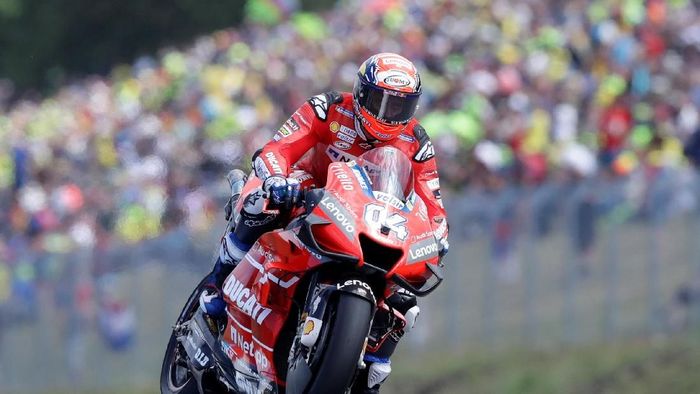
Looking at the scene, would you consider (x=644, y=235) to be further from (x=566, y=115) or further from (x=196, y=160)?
(x=196, y=160)

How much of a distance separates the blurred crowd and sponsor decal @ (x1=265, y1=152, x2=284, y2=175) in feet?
12.2

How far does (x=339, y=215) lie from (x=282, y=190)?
48 centimetres

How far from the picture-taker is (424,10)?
66.1 feet

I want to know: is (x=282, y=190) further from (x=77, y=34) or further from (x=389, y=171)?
(x=77, y=34)

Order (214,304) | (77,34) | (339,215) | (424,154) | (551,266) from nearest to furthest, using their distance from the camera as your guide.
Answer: (339,215) → (424,154) → (214,304) → (551,266) → (77,34)

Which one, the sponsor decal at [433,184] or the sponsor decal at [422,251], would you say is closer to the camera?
the sponsor decal at [422,251]

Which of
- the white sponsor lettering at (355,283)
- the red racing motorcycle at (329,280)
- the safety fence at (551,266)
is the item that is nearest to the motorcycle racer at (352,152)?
the red racing motorcycle at (329,280)

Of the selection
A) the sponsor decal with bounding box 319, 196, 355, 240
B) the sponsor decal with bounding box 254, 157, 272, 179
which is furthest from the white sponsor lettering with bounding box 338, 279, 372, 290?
the sponsor decal with bounding box 254, 157, 272, 179

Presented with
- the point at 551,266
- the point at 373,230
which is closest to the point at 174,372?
the point at 373,230

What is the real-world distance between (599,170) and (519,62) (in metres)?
2.93

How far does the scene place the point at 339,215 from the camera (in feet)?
24.0

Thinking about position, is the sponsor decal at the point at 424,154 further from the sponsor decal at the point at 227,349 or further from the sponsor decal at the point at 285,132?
the sponsor decal at the point at 227,349

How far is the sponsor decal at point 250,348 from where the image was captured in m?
7.85

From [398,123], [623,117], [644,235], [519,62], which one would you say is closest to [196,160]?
[519,62]
